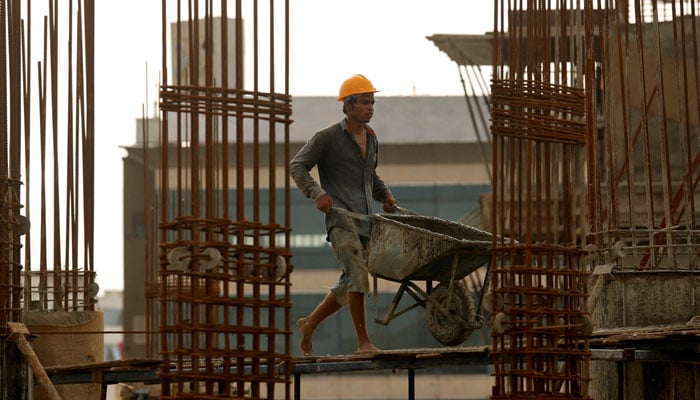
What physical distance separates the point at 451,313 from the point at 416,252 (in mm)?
910

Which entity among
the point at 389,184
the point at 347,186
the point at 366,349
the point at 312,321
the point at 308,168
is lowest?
the point at 366,349

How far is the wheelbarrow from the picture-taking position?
40.9 ft

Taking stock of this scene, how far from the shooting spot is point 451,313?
13.2 metres

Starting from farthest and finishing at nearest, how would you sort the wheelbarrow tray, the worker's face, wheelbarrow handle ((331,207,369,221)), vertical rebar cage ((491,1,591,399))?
the worker's face, wheelbarrow handle ((331,207,369,221)), the wheelbarrow tray, vertical rebar cage ((491,1,591,399))

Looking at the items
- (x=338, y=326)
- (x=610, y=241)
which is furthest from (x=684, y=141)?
(x=338, y=326)

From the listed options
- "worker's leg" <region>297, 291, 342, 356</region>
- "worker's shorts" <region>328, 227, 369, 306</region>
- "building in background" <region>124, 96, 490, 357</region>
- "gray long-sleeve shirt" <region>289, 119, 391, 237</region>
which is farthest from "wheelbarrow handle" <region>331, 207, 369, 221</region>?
"building in background" <region>124, 96, 490, 357</region>

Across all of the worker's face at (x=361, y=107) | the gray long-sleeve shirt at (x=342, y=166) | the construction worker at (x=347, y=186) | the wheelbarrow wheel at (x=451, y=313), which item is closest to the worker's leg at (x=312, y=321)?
the construction worker at (x=347, y=186)

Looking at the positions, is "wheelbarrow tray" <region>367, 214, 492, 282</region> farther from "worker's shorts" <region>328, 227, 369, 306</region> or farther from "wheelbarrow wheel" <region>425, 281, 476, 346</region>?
"wheelbarrow wheel" <region>425, 281, 476, 346</region>

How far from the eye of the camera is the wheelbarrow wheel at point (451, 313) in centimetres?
1306

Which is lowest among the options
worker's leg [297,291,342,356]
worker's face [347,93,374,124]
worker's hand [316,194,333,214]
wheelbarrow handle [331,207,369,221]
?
worker's leg [297,291,342,356]

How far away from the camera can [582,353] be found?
1150 centimetres

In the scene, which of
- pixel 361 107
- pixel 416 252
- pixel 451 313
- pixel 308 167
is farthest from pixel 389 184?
pixel 416 252

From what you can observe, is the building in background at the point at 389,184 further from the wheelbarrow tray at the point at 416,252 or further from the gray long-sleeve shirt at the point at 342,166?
the wheelbarrow tray at the point at 416,252

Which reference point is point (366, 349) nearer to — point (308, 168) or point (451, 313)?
point (451, 313)
